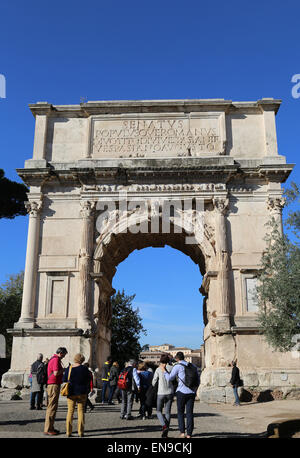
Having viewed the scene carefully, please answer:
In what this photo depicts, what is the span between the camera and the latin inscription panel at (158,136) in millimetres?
16875

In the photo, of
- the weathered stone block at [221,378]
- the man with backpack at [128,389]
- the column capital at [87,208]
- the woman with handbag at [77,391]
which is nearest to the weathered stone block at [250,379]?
the weathered stone block at [221,378]

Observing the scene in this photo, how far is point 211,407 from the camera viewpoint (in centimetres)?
1278

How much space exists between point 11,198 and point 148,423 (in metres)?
18.3

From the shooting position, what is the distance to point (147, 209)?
53.3 ft

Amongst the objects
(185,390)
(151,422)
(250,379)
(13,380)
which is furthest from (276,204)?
(13,380)

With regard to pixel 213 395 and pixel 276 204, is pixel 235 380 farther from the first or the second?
pixel 276 204

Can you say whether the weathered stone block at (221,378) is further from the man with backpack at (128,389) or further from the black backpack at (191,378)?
the black backpack at (191,378)

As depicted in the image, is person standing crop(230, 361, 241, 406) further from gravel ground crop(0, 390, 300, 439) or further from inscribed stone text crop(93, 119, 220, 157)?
inscribed stone text crop(93, 119, 220, 157)

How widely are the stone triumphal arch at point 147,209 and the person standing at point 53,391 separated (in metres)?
7.34

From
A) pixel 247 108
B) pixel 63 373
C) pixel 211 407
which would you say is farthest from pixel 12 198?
Result: pixel 63 373

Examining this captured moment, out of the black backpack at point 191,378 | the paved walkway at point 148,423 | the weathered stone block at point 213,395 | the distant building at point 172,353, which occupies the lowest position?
the paved walkway at point 148,423

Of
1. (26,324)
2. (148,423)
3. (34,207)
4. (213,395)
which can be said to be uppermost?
(34,207)

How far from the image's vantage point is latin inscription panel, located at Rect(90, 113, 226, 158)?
55.4 ft

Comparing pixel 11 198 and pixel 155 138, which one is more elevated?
pixel 11 198
